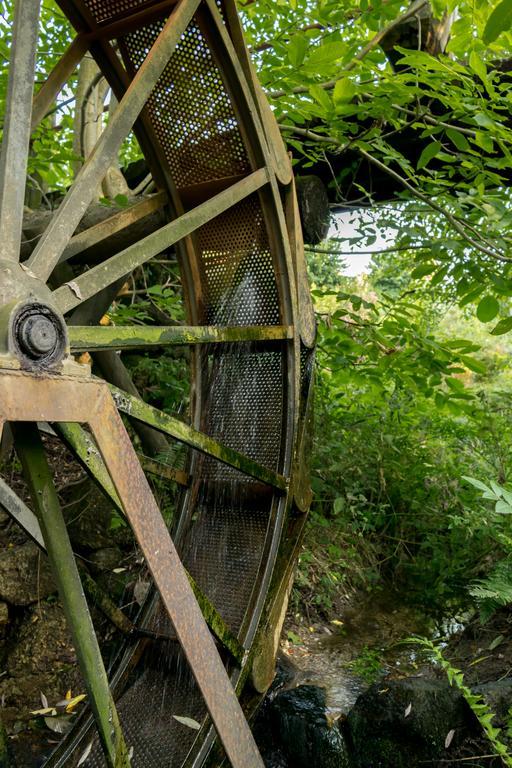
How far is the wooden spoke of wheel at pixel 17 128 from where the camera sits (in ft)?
7.37

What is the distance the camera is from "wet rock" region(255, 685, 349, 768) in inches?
149

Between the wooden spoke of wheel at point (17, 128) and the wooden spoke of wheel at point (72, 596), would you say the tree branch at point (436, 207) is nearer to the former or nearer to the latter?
the wooden spoke of wheel at point (17, 128)

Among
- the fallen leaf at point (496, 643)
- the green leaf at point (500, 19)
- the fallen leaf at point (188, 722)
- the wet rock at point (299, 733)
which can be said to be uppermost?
the green leaf at point (500, 19)

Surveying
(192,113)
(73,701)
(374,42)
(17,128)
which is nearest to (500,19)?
(17,128)

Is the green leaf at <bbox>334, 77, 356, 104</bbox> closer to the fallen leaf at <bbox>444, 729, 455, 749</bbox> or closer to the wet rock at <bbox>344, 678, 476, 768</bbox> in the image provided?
the wet rock at <bbox>344, 678, 476, 768</bbox>

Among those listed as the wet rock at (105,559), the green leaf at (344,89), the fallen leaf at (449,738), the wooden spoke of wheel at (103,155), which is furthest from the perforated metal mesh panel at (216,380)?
the wet rock at (105,559)

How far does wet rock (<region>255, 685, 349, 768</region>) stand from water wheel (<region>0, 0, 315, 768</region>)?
1.92 ft

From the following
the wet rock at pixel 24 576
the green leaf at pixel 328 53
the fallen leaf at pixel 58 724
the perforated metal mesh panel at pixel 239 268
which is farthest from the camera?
the wet rock at pixel 24 576

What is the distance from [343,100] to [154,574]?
2623 millimetres

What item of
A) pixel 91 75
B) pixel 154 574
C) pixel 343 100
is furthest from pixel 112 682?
pixel 91 75

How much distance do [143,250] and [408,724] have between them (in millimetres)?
2691

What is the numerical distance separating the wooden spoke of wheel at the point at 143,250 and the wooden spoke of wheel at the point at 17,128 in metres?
0.25

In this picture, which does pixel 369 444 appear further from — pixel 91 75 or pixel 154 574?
pixel 154 574

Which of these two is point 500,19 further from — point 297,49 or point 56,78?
point 56,78
